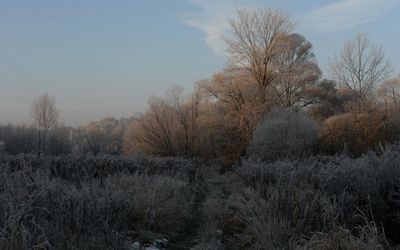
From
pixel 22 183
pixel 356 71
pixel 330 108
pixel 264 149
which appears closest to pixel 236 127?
pixel 264 149

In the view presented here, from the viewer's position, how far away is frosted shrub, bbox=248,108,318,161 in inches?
1378

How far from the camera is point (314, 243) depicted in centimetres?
613

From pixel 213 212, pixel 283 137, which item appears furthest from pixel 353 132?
pixel 213 212

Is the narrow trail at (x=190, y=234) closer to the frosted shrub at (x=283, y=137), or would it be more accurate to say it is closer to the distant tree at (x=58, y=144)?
the frosted shrub at (x=283, y=137)

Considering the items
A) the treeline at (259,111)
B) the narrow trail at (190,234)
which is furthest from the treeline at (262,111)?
the narrow trail at (190,234)

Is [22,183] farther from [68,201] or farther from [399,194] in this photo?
[399,194]

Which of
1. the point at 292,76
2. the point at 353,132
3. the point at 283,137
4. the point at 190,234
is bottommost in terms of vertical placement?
the point at 190,234

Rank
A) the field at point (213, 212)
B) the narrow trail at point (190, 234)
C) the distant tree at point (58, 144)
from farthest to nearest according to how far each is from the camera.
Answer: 1. the distant tree at point (58, 144)
2. the narrow trail at point (190, 234)
3. the field at point (213, 212)

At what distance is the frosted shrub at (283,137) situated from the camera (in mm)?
35000

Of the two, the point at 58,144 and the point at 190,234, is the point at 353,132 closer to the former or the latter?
the point at 190,234

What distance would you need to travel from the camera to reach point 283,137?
35.5m

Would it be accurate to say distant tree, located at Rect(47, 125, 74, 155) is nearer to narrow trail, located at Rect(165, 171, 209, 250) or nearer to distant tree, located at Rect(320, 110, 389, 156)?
distant tree, located at Rect(320, 110, 389, 156)

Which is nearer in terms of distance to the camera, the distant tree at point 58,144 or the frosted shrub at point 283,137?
the frosted shrub at point 283,137

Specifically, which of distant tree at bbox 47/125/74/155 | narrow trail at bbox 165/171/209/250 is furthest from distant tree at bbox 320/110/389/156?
distant tree at bbox 47/125/74/155
